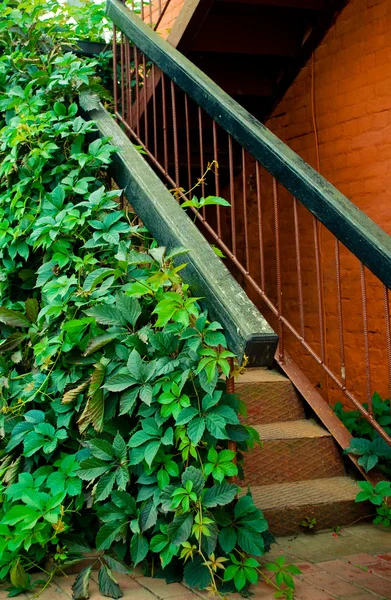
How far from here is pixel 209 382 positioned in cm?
225

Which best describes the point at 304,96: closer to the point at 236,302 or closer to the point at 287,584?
the point at 236,302

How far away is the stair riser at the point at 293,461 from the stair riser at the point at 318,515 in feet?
0.76

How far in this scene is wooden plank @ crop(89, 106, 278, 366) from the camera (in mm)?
2268

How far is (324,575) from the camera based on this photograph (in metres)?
2.46

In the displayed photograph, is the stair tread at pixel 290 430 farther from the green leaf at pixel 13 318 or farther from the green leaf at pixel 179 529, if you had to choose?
the green leaf at pixel 13 318

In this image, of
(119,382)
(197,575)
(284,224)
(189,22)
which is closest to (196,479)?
(197,575)

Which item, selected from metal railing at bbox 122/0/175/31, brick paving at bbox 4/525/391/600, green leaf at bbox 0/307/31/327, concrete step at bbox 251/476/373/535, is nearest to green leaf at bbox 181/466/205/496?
brick paving at bbox 4/525/391/600

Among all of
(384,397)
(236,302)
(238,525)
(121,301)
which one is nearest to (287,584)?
(238,525)

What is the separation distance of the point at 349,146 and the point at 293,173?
1.86 m

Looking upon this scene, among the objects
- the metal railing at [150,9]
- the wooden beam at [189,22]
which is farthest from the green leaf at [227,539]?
the metal railing at [150,9]

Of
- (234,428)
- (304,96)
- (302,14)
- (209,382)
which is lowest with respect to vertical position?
(234,428)

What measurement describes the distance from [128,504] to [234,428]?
1.40 feet

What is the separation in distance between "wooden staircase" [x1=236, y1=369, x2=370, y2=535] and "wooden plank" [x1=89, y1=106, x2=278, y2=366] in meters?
0.89

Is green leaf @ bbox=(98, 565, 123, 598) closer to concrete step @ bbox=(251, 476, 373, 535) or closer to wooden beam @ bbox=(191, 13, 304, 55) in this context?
concrete step @ bbox=(251, 476, 373, 535)
